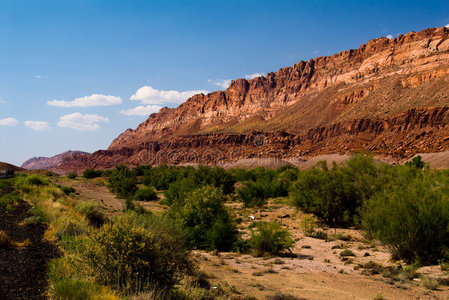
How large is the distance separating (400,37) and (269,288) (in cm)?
13525

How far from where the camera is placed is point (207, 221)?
15070 millimetres

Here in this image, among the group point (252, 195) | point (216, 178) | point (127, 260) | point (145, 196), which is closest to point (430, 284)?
point (127, 260)

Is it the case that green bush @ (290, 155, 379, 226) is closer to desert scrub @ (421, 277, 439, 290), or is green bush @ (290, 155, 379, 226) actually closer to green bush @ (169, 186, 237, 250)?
green bush @ (169, 186, 237, 250)

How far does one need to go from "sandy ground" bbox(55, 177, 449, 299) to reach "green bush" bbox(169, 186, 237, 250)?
87 centimetres

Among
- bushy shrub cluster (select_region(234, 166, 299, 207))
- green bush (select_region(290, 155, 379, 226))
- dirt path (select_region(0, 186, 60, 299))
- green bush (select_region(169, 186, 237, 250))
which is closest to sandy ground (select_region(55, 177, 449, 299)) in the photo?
green bush (select_region(169, 186, 237, 250))

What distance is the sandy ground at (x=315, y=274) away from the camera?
26.8 feet

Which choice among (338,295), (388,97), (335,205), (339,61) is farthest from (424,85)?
(338,295)

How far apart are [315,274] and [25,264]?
8.51 metres

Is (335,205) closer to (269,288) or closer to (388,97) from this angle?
(269,288)

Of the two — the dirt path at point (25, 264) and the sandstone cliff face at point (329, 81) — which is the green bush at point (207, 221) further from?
the sandstone cliff face at point (329, 81)

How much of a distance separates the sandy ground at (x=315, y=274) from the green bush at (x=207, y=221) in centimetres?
87

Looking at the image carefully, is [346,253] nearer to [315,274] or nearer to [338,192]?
[315,274]

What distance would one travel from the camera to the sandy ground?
8.16m

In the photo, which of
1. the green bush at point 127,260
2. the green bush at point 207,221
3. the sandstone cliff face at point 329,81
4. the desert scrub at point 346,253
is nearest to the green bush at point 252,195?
the green bush at point 207,221
